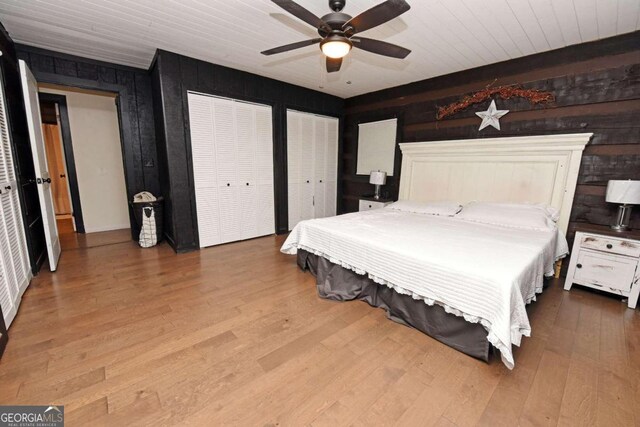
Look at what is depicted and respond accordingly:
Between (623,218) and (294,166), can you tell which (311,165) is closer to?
(294,166)

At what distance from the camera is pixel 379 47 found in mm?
2104

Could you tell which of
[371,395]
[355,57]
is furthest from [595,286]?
[355,57]

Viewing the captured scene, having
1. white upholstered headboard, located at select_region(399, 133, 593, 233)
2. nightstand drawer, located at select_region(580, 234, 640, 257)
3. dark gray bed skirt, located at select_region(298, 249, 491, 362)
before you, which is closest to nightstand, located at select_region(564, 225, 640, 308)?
nightstand drawer, located at select_region(580, 234, 640, 257)

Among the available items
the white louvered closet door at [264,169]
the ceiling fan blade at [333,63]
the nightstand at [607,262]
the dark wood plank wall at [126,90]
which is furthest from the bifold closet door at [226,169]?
the nightstand at [607,262]

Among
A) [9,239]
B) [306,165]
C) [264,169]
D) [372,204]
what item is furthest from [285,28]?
[9,239]

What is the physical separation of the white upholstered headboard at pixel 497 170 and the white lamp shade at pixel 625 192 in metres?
0.40

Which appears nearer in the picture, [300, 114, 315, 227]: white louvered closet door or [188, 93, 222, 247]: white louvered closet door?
[188, 93, 222, 247]: white louvered closet door

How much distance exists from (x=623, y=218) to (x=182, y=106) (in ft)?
16.0

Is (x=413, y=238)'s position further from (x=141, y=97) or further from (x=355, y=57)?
(x=141, y=97)

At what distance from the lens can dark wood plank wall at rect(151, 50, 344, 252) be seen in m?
3.29

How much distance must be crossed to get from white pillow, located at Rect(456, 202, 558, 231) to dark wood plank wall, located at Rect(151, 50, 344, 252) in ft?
10.1

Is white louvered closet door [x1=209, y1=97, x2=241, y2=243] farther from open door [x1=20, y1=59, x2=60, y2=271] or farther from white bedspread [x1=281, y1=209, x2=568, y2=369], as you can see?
open door [x1=20, y1=59, x2=60, y2=271]

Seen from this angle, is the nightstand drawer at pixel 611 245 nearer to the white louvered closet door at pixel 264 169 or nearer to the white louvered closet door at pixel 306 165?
the white louvered closet door at pixel 306 165

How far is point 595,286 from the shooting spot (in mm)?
2525
